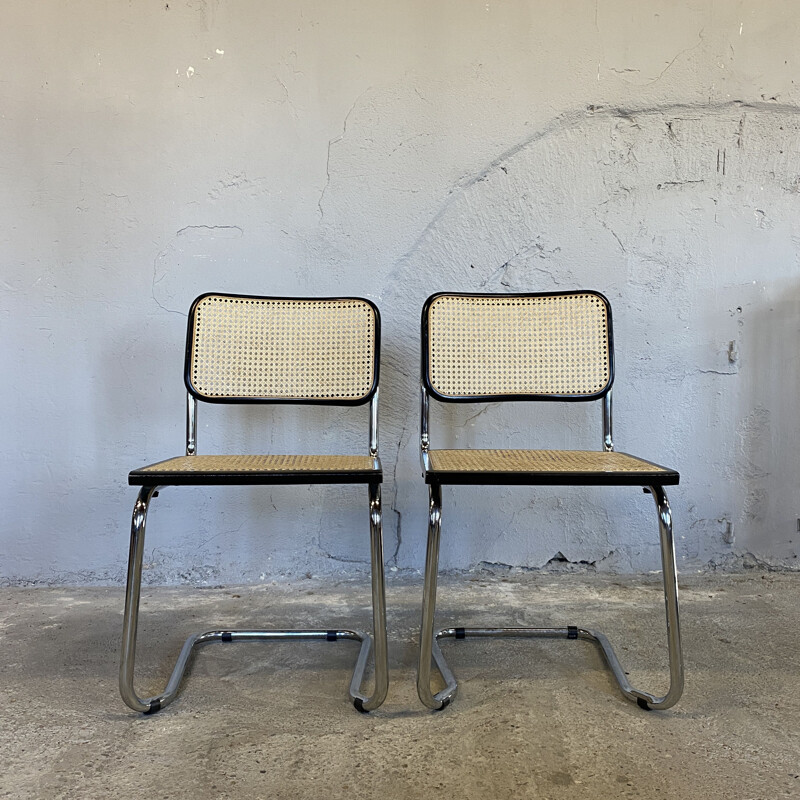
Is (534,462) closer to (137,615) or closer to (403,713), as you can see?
(403,713)

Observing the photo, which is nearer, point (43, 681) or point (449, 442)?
point (43, 681)

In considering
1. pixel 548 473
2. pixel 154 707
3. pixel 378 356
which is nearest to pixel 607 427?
pixel 548 473

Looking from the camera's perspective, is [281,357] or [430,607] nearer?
[430,607]

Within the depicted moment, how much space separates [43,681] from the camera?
125 cm

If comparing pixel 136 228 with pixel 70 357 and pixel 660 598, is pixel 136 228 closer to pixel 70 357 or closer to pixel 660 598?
pixel 70 357

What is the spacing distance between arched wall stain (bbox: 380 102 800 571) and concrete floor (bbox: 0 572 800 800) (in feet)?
0.80

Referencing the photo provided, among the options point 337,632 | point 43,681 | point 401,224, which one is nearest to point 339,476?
point 337,632

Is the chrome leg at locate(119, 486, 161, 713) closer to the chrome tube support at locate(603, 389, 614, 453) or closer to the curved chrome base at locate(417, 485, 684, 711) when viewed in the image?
the curved chrome base at locate(417, 485, 684, 711)

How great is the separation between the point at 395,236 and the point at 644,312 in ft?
2.51

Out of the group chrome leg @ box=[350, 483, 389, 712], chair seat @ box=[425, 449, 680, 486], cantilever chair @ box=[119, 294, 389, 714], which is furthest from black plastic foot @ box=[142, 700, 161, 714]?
chair seat @ box=[425, 449, 680, 486]

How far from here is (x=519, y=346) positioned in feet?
5.01

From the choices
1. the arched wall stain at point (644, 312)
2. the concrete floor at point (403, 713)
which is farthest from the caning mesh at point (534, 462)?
the arched wall stain at point (644, 312)

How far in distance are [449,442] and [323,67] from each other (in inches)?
45.0

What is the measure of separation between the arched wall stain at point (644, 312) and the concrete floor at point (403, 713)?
24 centimetres
